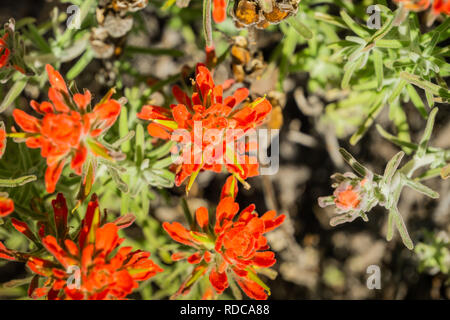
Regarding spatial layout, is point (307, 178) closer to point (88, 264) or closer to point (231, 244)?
point (231, 244)

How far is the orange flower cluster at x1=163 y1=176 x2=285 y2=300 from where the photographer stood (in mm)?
1302

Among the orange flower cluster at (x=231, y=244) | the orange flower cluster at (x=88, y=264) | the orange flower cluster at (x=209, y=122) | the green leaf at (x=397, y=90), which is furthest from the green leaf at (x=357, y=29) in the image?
the orange flower cluster at (x=88, y=264)

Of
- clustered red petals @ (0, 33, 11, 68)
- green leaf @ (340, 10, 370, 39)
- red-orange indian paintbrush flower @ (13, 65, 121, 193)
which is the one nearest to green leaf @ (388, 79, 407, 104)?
green leaf @ (340, 10, 370, 39)

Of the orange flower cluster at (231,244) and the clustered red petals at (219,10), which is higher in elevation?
the clustered red petals at (219,10)

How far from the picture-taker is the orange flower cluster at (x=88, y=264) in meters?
1.21

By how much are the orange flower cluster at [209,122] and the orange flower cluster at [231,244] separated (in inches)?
5.8

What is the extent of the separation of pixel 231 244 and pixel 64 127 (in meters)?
0.65

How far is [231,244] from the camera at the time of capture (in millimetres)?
1293

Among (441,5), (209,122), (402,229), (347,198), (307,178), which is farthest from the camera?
(307,178)

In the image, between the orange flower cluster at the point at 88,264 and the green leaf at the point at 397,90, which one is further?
the green leaf at the point at 397,90

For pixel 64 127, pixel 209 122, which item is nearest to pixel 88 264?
pixel 64 127

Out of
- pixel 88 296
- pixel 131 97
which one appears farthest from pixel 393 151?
pixel 88 296

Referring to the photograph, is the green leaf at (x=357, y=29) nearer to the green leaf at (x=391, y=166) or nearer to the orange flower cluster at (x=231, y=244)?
the green leaf at (x=391, y=166)

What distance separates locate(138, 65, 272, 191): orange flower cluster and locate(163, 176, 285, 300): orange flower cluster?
15 cm
